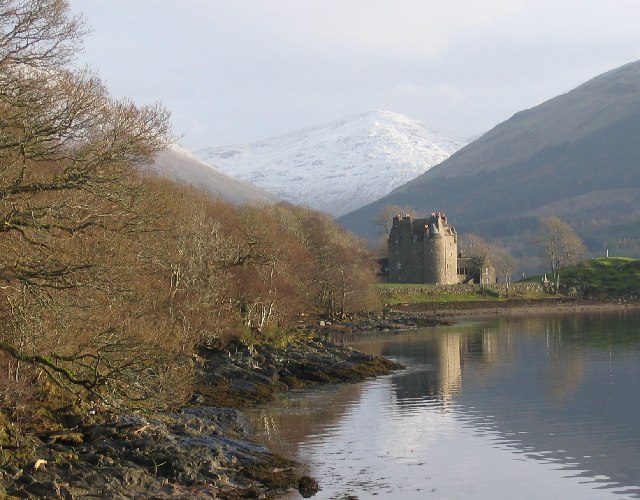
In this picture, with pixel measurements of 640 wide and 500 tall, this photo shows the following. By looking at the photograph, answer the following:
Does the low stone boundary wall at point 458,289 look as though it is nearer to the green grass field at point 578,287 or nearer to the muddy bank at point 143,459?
the green grass field at point 578,287

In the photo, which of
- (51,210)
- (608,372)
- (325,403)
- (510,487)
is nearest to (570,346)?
(608,372)

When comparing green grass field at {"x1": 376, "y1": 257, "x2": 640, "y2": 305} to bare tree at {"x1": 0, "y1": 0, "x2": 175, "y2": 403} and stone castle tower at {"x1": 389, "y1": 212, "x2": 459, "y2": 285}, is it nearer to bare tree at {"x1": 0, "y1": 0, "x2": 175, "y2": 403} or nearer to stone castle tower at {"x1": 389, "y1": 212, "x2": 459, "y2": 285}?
stone castle tower at {"x1": 389, "y1": 212, "x2": 459, "y2": 285}

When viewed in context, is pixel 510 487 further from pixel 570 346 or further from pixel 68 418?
pixel 570 346

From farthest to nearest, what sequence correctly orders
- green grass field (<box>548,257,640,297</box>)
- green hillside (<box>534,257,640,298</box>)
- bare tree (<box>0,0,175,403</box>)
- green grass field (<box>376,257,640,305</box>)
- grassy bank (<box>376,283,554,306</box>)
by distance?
green grass field (<box>548,257,640,297</box>) < green hillside (<box>534,257,640,298</box>) < green grass field (<box>376,257,640,305</box>) < grassy bank (<box>376,283,554,306</box>) < bare tree (<box>0,0,175,403</box>)

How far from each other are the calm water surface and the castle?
2764 inches

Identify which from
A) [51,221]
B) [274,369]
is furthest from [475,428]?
[51,221]

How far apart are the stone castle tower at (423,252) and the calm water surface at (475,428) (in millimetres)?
70121

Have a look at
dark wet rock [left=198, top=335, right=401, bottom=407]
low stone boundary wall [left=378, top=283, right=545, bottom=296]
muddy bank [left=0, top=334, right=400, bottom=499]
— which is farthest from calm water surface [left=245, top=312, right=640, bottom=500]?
low stone boundary wall [left=378, top=283, right=545, bottom=296]

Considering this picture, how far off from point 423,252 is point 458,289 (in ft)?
30.6

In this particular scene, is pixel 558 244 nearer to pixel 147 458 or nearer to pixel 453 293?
pixel 453 293

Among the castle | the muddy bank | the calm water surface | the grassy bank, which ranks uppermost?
the castle

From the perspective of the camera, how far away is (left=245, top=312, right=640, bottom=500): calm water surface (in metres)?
25.9

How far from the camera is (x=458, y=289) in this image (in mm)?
126438

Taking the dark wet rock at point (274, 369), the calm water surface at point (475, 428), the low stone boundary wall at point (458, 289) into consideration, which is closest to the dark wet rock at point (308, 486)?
the calm water surface at point (475, 428)
